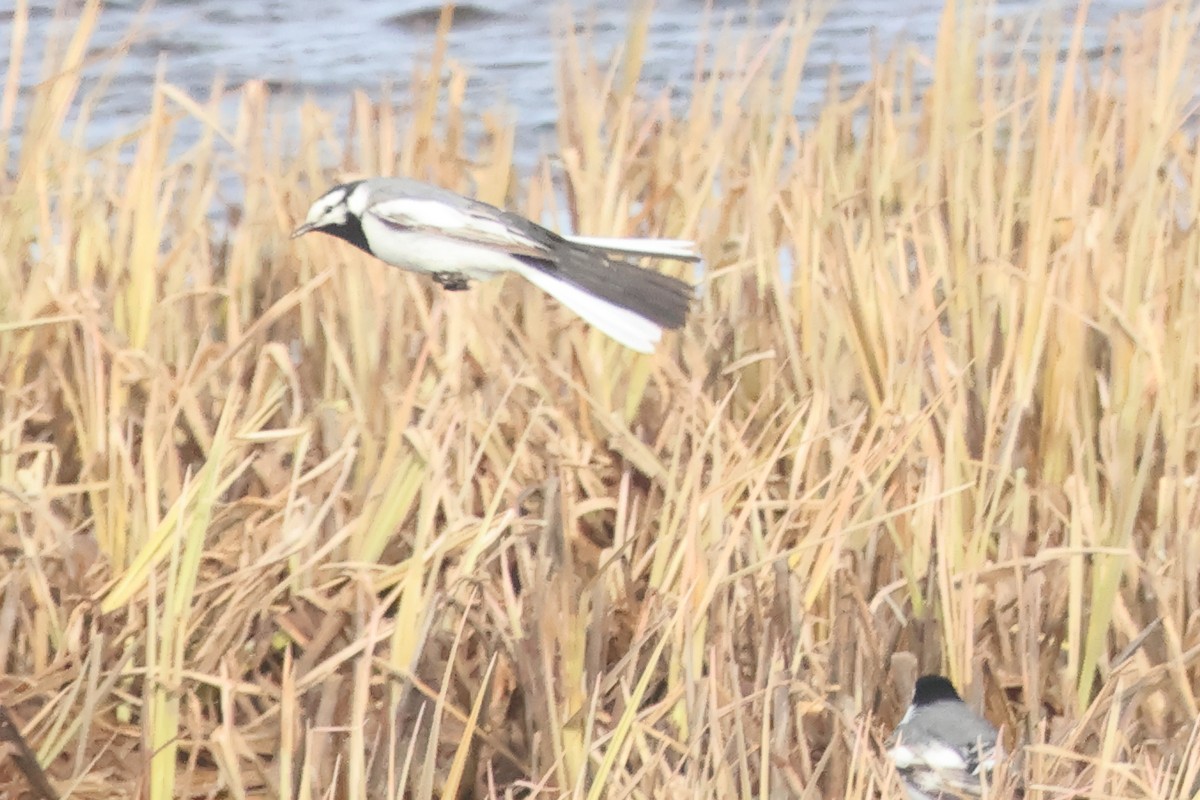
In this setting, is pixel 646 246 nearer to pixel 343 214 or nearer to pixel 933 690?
pixel 343 214

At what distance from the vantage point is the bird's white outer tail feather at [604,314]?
1.52m

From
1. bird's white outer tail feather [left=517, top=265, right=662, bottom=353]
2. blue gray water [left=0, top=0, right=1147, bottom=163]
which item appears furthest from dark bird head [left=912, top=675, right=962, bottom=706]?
blue gray water [left=0, top=0, right=1147, bottom=163]

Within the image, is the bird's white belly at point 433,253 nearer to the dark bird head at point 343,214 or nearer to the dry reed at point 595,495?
the dark bird head at point 343,214

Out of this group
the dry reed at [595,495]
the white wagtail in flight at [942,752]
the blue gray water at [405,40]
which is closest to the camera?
the white wagtail in flight at [942,752]

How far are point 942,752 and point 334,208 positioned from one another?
64 centimetres

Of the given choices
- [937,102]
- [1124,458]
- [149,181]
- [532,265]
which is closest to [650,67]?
[937,102]

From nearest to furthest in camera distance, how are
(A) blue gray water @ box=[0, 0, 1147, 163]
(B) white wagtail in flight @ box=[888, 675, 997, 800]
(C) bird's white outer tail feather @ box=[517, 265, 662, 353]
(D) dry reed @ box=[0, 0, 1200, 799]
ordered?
1. (C) bird's white outer tail feather @ box=[517, 265, 662, 353]
2. (B) white wagtail in flight @ box=[888, 675, 997, 800]
3. (D) dry reed @ box=[0, 0, 1200, 799]
4. (A) blue gray water @ box=[0, 0, 1147, 163]

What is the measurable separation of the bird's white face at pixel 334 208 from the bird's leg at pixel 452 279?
0.30 ft

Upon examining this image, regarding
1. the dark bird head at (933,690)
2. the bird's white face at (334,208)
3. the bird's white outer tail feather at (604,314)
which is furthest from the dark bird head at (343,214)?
the dark bird head at (933,690)

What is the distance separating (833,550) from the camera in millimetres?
1902

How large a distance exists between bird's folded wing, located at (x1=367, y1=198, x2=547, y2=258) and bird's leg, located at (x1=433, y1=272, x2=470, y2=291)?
0.12ft

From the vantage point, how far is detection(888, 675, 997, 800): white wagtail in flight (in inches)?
64.4

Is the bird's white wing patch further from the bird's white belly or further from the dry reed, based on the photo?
the dry reed

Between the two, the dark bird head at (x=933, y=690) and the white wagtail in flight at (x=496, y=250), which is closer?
the white wagtail in flight at (x=496, y=250)
